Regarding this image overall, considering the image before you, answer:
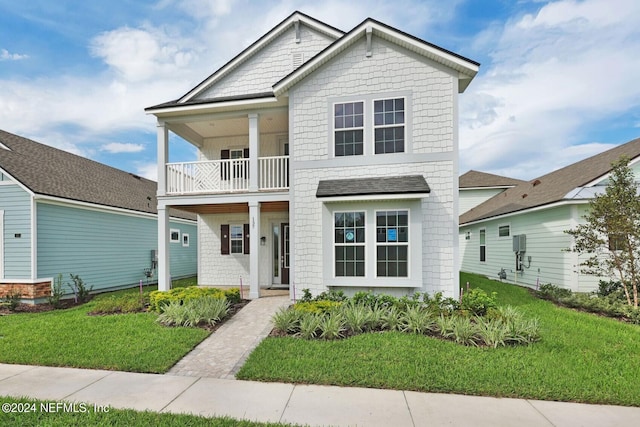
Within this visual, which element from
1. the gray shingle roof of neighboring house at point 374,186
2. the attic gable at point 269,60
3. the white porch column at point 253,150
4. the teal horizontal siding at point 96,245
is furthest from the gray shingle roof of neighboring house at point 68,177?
the gray shingle roof of neighboring house at point 374,186

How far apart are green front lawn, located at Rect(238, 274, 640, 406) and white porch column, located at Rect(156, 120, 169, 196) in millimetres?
7259

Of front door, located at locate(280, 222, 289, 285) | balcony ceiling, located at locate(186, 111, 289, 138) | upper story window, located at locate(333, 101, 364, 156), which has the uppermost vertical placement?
balcony ceiling, located at locate(186, 111, 289, 138)

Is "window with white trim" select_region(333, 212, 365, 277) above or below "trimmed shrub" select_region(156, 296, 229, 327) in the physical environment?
above

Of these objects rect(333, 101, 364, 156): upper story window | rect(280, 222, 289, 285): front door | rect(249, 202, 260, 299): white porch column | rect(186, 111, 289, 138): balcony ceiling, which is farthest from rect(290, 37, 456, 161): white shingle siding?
rect(280, 222, 289, 285): front door

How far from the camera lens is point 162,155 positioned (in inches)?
433

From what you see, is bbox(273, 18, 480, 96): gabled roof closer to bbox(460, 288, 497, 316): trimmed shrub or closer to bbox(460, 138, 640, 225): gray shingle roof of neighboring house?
bbox(460, 138, 640, 225): gray shingle roof of neighboring house

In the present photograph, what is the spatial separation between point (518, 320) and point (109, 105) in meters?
19.1

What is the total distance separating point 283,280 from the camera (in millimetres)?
12547

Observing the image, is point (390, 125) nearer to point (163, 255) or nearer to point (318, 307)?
point (318, 307)

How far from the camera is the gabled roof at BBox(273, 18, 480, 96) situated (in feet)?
28.1

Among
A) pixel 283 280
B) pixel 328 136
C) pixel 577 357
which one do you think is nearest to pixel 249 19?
pixel 328 136

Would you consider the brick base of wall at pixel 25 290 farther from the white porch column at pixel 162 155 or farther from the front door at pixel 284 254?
the front door at pixel 284 254

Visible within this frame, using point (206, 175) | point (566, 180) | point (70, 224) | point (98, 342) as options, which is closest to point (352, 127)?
point (206, 175)

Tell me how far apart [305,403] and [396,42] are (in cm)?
922
